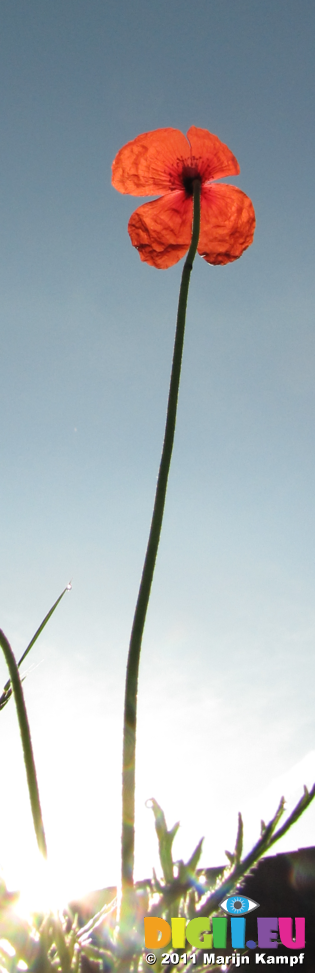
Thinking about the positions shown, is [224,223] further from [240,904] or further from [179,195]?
[240,904]

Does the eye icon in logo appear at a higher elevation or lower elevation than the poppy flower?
lower

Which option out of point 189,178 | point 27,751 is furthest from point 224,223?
point 27,751

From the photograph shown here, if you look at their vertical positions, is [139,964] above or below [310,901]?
above

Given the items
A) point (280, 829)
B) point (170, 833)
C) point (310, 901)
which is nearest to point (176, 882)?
point (170, 833)

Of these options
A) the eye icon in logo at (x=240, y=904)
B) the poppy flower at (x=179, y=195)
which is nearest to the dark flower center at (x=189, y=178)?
the poppy flower at (x=179, y=195)

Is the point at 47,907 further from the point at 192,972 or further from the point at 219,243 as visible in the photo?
the point at 219,243

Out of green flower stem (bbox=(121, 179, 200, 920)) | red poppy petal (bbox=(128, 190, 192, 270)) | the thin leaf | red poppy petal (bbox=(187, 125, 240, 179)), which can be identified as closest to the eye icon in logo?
green flower stem (bbox=(121, 179, 200, 920))

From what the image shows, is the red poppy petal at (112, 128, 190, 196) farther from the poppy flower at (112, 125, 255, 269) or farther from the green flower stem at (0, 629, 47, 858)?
the green flower stem at (0, 629, 47, 858)
